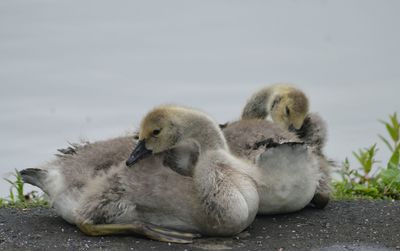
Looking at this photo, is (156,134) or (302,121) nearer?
(156,134)

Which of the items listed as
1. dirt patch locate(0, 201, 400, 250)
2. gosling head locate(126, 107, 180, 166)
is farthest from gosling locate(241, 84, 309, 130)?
gosling head locate(126, 107, 180, 166)

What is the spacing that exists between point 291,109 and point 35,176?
80.0 inches

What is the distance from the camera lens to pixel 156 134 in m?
6.23

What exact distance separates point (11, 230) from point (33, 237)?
26cm

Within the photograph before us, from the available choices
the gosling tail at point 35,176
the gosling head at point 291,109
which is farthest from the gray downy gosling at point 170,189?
the gosling head at point 291,109

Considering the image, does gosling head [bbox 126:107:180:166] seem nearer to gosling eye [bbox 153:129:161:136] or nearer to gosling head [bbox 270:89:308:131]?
gosling eye [bbox 153:129:161:136]

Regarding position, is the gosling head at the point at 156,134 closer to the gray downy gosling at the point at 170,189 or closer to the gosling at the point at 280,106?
the gray downy gosling at the point at 170,189

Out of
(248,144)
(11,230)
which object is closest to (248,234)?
(248,144)

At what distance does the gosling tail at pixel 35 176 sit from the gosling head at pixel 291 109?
1931mm

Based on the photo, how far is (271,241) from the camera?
6266mm

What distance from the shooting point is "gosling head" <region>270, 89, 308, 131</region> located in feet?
24.0

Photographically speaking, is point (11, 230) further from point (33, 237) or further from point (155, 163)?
point (155, 163)

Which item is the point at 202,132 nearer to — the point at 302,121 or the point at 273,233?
the point at 273,233

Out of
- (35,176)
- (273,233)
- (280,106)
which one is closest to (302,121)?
(280,106)
